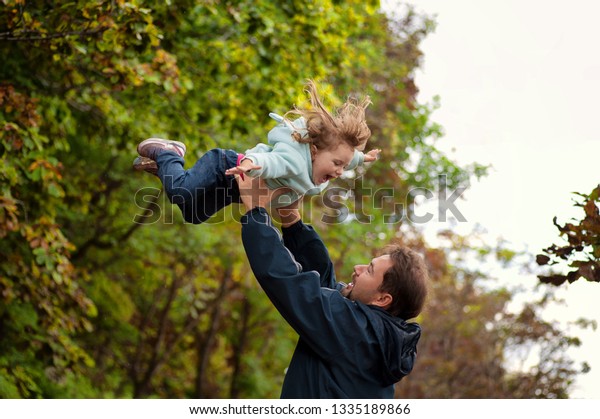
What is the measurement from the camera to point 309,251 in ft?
12.1

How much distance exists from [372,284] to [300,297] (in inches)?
15.3

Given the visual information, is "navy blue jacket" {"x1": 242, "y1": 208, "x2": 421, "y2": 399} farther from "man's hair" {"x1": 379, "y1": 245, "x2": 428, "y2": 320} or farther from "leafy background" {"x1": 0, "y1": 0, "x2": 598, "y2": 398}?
"leafy background" {"x1": 0, "y1": 0, "x2": 598, "y2": 398}

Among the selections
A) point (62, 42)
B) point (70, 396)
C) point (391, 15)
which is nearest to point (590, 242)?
point (62, 42)

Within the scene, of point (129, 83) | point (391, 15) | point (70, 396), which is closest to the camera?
point (129, 83)

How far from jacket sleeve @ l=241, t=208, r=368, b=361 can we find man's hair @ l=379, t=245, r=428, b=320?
0.72 ft

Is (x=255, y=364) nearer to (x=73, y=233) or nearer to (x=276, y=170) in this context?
(x=73, y=233)

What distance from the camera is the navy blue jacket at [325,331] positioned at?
3.14 meters

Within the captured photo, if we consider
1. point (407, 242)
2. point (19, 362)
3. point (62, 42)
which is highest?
point (407, 242)

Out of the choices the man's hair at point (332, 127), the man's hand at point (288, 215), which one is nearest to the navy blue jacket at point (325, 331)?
the man's hand at point (288, 215)

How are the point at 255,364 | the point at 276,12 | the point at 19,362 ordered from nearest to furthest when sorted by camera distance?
the point at 19,362 < the point at 276,12 < the point at 255,364

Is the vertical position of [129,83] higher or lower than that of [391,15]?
lower

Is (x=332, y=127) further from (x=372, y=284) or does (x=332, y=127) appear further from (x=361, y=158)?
(x=372, y=284)

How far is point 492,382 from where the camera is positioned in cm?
1612

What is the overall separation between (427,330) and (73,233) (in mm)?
8439
